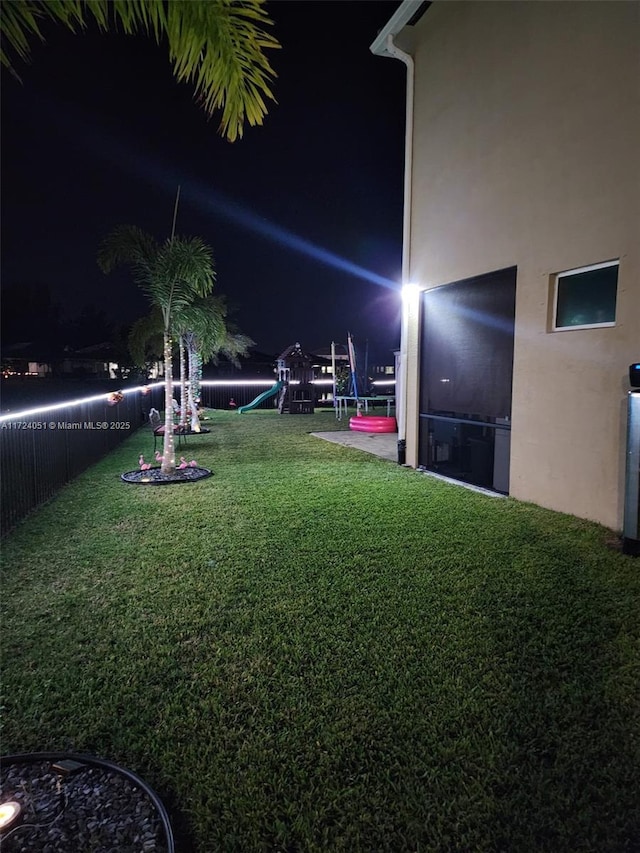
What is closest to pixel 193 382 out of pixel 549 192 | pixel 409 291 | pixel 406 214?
pixel 409 291

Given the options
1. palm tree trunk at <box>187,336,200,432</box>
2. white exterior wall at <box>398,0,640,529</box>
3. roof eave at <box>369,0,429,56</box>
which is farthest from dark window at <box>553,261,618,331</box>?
palm tree trunk at <box>187,336,200,432</box>

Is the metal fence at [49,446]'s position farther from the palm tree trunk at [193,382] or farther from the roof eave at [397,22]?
the roof eave at [397,22]

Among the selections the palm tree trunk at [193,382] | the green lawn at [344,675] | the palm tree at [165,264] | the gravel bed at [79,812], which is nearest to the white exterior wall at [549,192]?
the green lawn at [344,675]

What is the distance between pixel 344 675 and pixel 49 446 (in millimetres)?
4810

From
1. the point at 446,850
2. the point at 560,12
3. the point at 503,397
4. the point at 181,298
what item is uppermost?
the point at 560,12

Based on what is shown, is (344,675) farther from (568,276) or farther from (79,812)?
(568,276)

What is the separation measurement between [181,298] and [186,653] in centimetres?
542

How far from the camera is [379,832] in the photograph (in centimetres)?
153

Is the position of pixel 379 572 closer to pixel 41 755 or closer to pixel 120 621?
pixel 120 621

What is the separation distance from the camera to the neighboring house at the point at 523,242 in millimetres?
4332

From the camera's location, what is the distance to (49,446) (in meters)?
5.71

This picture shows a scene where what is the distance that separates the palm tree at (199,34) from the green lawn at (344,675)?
2657 mm

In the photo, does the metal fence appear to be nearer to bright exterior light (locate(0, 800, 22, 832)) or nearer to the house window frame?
bright exterior light (locate(0, 800, 22, 832))

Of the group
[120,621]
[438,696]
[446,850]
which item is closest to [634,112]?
[438,696]
